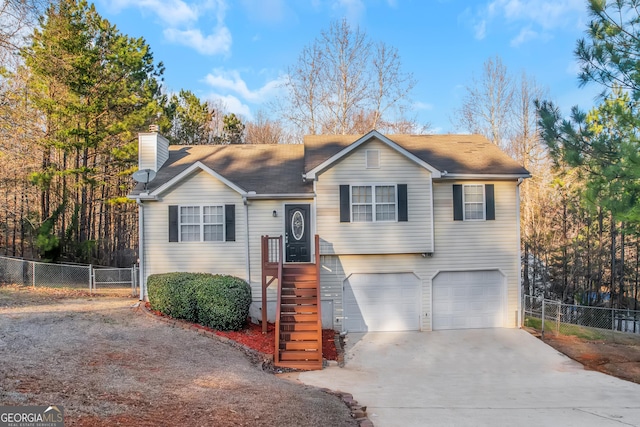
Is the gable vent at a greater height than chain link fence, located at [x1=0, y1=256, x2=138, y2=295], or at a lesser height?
greater

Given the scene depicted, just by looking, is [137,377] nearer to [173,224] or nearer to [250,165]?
[173,224]

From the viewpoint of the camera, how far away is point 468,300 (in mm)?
14445

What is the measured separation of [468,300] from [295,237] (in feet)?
20.2

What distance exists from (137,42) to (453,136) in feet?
59.9

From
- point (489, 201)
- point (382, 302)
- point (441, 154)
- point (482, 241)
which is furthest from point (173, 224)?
point (489, 201)

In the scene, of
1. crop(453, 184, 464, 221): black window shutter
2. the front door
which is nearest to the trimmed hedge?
the front door

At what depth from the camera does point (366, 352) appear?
39.6 feet

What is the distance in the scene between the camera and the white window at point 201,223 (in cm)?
1400

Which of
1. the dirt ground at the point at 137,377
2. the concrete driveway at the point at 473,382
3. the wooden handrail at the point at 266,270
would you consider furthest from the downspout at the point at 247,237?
the concrete driveway at the point at 473,382

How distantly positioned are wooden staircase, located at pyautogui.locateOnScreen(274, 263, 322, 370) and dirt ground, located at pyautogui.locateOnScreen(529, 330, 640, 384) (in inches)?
270

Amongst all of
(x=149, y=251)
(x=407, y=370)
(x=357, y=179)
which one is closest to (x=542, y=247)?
(x=357, y=179)

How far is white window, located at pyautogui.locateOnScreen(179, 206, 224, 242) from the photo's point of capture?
1400 cm

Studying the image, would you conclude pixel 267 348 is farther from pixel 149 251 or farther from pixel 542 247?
pixel 542 247

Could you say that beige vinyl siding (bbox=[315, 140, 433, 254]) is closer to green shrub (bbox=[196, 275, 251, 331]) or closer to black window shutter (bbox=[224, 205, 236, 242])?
black window shutter (bbox=[224, 205, 236, 242])
